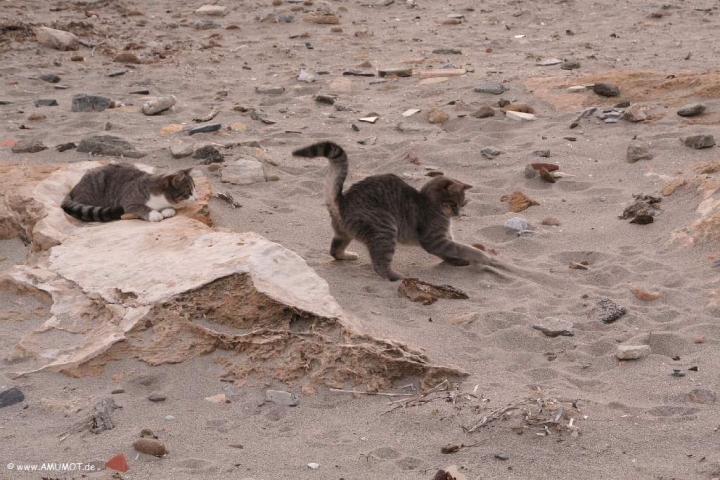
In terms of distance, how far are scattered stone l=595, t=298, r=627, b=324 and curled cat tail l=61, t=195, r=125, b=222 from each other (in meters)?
3.61

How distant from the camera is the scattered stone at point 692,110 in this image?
8547mm

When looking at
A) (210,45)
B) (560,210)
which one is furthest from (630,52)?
(210,45)

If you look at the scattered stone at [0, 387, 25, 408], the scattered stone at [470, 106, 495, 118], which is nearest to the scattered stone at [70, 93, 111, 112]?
the scattered stone at [470, 106, 495, 118]

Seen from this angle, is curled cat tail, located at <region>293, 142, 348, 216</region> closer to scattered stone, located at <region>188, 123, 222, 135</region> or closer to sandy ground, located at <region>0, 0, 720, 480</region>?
sandy ground, located at <region>0, 0, 720, 480</region>

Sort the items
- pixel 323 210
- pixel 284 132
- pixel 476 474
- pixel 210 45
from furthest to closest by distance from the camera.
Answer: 1. pixel 210 45
2. pixel 284 132
3. pixel 323 210
4. pixel 476 474

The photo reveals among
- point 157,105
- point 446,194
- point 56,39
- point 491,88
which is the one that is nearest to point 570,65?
point 491,88

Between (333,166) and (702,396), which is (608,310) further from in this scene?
(333,166)

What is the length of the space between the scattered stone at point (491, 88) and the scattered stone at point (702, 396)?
6.12 meters

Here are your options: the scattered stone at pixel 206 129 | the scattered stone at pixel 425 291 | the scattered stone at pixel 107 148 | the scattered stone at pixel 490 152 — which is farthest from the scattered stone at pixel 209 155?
the scattered stone at pixel 425 291

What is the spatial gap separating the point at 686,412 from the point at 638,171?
395cm

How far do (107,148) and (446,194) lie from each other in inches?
140

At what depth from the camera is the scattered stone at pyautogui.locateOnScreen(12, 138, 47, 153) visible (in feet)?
27.2

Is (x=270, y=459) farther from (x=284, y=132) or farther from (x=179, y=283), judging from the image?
(x=284, y=132)

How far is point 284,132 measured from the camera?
9.19m
